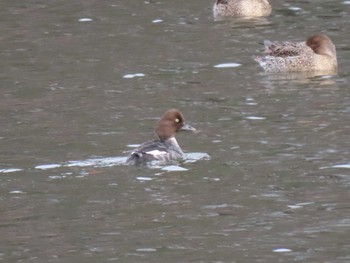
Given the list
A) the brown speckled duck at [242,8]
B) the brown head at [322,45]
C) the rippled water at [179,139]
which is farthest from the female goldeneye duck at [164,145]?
the brown speckled duck at [242,8]

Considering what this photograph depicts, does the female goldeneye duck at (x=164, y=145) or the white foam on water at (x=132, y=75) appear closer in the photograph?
the female goldeneye duck at (x=164, y=145)

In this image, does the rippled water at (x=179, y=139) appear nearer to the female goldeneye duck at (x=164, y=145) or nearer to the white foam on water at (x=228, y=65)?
the white foam on water at (x=228, y=65)

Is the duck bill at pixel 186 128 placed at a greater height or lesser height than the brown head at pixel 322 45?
greater

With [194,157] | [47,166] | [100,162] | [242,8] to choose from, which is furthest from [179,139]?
[242,8]

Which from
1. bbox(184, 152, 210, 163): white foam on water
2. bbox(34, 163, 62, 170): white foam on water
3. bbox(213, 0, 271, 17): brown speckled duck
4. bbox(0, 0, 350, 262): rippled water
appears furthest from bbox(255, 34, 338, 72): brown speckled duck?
bbox(34, 163, 62, 170): white foam on water

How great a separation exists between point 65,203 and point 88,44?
10724 millimetres

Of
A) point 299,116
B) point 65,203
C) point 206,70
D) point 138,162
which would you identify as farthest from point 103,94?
point 65,203

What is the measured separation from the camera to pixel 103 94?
1912 cm

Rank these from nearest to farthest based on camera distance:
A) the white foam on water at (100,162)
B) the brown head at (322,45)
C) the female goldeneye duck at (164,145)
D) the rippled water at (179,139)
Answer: the rippled water at (179,139) < the female goldeneye duck at (164,145) < the white foam on water at (100,162) < the brown head at (322,45)

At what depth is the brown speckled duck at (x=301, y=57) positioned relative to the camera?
20609 millimetres

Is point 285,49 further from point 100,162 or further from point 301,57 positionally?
point 100,162

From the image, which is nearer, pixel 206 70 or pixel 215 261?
pixel 215 261

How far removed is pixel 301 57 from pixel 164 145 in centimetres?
643

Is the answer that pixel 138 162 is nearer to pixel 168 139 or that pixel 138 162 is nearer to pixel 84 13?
pixel 168 139
